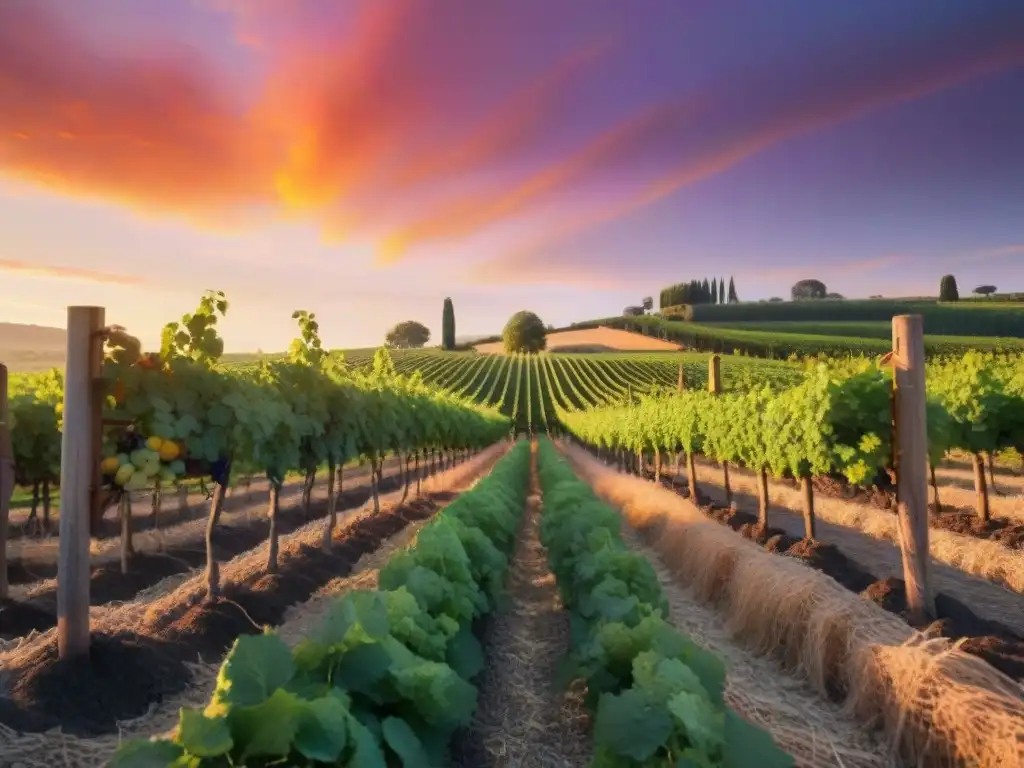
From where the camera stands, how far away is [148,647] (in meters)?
5.39

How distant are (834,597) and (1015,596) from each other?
12.1 feet

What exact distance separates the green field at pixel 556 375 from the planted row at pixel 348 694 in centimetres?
4768

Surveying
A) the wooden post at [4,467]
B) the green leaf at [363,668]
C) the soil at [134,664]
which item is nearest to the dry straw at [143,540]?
the wooden post at [4,467]

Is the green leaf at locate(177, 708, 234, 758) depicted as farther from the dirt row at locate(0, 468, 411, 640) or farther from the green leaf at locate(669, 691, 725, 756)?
the dirt row at locate(0, 468, 411, 640)

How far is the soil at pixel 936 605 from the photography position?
502cm

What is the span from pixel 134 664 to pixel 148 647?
0.32m

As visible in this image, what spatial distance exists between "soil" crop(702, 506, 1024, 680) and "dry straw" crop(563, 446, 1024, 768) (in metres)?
0.53

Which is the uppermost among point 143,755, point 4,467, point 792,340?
point 792,340

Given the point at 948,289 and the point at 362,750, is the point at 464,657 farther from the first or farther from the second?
Result: the point at 948,289

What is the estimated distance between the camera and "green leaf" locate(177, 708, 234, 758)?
73.5 inches

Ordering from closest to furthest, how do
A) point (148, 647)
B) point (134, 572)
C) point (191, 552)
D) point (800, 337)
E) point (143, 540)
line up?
point (148, 647) → point (134, 572) → point (191, 552) → point (143, 540) → point (800, 337)

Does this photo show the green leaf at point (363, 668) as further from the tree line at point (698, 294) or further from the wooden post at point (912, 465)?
the tree line at point (698, 294)

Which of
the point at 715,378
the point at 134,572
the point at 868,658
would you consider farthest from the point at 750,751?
the point at 715,378

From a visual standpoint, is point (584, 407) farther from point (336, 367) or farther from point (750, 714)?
point (750, 714)
